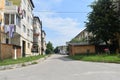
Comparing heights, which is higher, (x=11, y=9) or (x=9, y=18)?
(x=11, y=9)

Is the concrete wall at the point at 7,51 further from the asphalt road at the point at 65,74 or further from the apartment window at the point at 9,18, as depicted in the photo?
the asphalt road at the point at 65,74

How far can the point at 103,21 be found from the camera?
54.3 meters

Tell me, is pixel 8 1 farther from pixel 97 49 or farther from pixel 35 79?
pixel 35 79

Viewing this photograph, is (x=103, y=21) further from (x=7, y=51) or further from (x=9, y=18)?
(x=7, y=51)

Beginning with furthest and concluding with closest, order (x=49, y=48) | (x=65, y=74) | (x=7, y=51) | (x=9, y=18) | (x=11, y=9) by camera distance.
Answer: (x=49, y=48)
(x=11, y=9)
(x=9, y=18)
(x=7, y=51)
(x=65, y=74)

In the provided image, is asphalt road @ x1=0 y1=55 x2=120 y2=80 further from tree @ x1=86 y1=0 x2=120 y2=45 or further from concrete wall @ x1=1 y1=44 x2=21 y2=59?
tree @ x1=86 y1=0 x2=120 y2=45

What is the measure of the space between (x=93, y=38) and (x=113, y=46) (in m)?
4.70

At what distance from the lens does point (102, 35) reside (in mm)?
55219

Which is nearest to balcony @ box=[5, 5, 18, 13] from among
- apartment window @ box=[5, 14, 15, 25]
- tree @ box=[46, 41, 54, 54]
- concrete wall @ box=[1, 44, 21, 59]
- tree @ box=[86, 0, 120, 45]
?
apartment window @ box=[5, 14, 15, 25]

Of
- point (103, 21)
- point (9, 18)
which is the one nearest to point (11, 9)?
point (9, 18)

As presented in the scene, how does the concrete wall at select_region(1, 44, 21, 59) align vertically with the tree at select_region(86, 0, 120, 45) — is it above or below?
below

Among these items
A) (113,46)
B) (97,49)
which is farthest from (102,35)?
(97,49)

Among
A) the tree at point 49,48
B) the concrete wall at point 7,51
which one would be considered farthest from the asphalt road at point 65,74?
the tree at point 49,48

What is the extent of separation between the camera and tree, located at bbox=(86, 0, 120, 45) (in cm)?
5444
